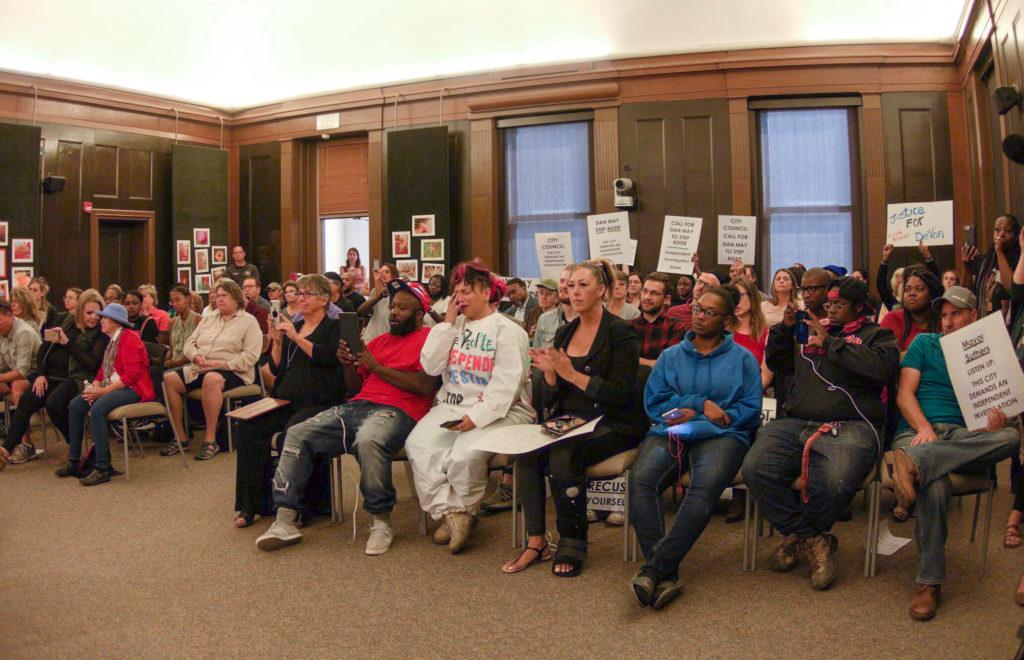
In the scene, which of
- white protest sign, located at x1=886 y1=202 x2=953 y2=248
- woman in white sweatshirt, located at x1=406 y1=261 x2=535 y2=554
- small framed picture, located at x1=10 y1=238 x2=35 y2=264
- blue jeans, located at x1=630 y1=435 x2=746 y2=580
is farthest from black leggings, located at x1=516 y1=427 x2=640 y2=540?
small framed picture, located at x1=10 y1=238 x2=35 y2=264

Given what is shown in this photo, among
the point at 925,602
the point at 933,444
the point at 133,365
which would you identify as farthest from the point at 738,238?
the point at 925,602

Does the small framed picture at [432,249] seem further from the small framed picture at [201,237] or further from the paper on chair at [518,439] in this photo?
the paper on chair at [518,439]

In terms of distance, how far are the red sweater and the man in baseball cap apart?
14.9 ft

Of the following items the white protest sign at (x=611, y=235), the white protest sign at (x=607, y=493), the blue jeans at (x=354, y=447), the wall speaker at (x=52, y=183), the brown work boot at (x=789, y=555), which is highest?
the wall speaker at (x=52, y=183)

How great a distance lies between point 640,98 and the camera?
8836mm

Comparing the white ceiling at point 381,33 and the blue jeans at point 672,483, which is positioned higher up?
the white ceiling at point 381,33

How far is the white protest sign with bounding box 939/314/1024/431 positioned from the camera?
2.98m

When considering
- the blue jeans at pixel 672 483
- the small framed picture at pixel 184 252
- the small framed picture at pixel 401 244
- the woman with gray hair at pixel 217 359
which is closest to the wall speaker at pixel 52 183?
the small framed picture at pixel 184 252

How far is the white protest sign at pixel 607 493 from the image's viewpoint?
3695mm

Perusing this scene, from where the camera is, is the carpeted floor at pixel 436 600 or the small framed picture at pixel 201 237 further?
the small framed picture at pixel 201 237

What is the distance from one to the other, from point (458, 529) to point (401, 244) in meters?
6.50

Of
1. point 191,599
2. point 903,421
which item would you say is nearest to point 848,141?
point 903,421

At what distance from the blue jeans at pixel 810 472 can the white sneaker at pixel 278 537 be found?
2.05 metres

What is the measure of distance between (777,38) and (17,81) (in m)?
8.29
